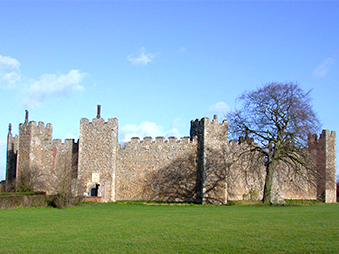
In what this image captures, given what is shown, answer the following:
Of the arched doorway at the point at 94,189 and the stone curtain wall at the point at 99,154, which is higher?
the stone curtain wall at the point at 99,154

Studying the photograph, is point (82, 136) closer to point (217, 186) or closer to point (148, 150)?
point (148, 150)

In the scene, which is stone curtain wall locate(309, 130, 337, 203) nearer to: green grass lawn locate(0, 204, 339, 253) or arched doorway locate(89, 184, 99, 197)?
arched doorway locate(89, 184, 99, 197)

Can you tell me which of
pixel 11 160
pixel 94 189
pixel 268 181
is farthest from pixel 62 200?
pixel 11 160

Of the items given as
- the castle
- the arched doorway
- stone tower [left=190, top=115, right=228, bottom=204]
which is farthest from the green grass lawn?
the arched doorway

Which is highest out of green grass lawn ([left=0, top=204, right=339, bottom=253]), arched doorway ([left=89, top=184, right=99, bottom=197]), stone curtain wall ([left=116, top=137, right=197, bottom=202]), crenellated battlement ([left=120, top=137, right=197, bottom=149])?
crenellated battlement ([left=120, top=137, right=197, bottom=149])

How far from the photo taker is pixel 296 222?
14430 mm

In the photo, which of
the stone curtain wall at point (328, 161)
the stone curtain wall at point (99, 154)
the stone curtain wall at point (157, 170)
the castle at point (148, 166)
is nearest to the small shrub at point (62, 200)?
the castle at point (148, 166)

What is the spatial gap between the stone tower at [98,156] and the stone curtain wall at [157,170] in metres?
1.01

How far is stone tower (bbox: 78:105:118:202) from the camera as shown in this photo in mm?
32406

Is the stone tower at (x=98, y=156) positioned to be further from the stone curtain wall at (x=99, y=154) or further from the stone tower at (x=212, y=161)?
the stone tower at (x=212, y=161)

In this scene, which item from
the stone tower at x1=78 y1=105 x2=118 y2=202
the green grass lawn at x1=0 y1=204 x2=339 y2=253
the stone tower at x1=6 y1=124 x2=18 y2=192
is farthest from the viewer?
the stone tower at x1=6 y1=124 x2=18 y2=192

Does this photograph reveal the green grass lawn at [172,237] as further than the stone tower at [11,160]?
No

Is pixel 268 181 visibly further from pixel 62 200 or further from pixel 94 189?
pixel 62 200

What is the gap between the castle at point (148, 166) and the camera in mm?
31375
